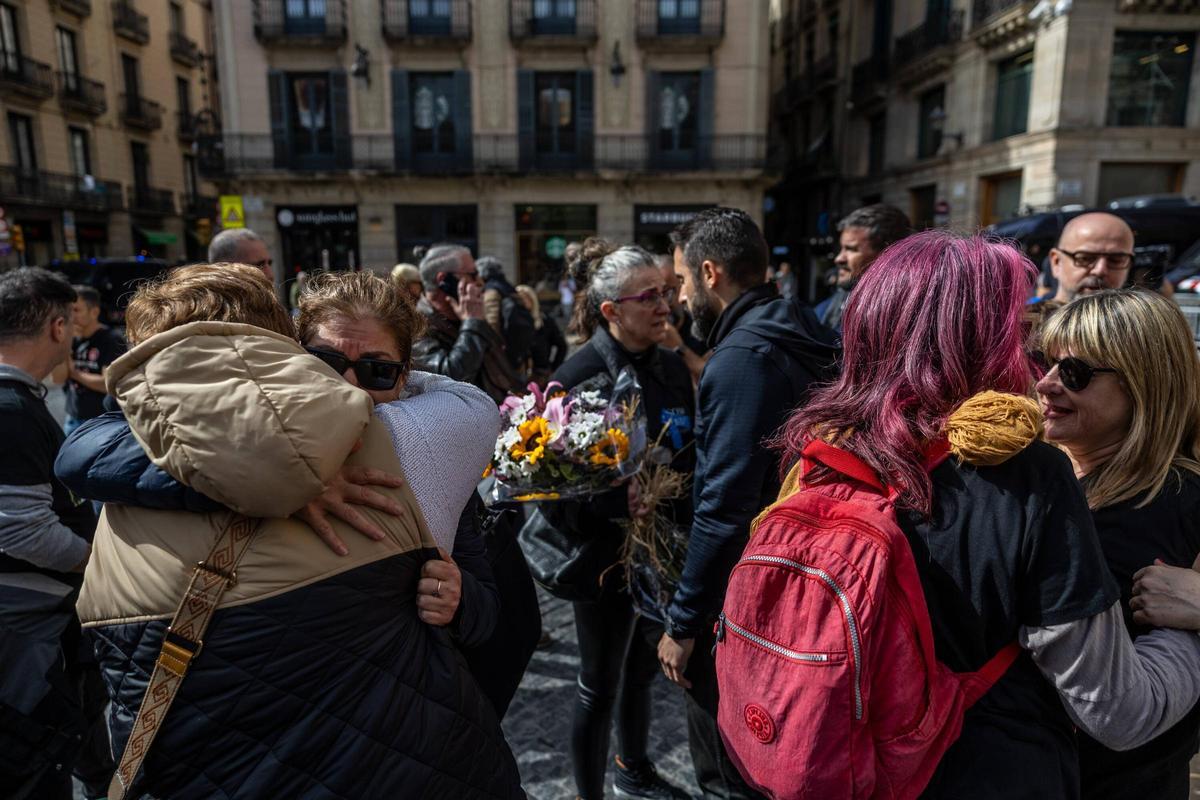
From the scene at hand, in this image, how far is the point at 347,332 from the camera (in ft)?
5.32

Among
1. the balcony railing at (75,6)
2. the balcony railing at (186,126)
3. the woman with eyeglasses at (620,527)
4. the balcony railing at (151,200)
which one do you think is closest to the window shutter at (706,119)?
the woman with eyeglasses at (620,527)

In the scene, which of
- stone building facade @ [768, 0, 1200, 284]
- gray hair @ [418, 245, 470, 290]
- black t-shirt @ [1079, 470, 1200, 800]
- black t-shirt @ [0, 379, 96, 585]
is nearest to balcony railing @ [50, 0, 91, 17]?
stone building facade @ [768, 0, 1200, 284]

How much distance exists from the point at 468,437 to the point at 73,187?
3256 cm

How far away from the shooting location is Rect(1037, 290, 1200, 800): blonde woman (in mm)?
1535

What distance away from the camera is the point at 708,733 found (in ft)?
7.62

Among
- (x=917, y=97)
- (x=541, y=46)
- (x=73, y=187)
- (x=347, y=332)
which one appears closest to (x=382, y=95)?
(x=541, y=46)

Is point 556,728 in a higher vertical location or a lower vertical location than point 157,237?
lower

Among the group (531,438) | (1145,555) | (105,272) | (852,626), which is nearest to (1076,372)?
(1145,555)

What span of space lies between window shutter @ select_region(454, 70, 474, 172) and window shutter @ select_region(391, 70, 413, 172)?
1369 mm

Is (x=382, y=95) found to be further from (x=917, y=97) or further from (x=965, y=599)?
(x=965, y=599)

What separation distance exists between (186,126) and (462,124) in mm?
19533

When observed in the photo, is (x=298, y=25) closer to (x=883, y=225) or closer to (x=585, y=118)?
(x=585, y=118)

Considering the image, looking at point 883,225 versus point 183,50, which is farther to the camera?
point 183,50

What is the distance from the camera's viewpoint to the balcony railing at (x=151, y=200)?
3003cm
